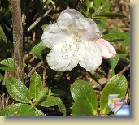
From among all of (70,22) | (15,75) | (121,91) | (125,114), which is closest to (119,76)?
(121,91)

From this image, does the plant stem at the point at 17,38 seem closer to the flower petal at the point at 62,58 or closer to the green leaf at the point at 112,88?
the flower petal at the point at 62,58

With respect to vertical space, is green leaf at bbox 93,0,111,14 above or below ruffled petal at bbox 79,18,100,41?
Result: above

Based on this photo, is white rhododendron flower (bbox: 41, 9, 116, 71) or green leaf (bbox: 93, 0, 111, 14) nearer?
white rhododendron flower (bbox: 41, 9, 116, 71)

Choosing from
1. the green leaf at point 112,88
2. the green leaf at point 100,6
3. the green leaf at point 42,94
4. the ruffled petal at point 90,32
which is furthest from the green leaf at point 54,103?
the green leaf at point 100,6

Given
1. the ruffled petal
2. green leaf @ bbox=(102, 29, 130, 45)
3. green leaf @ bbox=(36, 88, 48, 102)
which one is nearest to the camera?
the ruffled petal

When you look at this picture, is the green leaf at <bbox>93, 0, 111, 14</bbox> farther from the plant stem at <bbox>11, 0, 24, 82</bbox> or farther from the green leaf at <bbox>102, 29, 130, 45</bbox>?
the plant stem at <bbox>11, 0, 24, 82</bbox>

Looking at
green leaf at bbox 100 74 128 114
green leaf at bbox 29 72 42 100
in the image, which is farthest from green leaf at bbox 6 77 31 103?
green leaf at bbox 100 74 128 114
